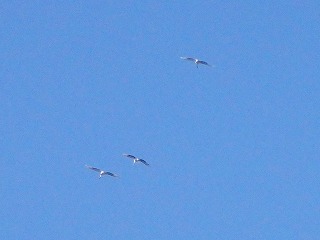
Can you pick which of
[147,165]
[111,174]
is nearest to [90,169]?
[111,174]

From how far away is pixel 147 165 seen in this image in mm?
102625

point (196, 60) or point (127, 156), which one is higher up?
point (196, 60)

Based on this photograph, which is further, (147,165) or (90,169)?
(90,169)

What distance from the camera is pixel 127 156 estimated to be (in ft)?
352

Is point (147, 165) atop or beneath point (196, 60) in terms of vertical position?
beneath

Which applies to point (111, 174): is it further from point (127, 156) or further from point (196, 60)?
point (196, 60)

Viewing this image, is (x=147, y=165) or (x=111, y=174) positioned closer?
(x=147, y=165)

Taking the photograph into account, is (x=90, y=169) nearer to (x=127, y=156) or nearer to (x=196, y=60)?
(x=127, y=156)

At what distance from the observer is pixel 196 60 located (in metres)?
106

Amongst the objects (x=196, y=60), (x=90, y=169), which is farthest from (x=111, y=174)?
(x=196, y=60)

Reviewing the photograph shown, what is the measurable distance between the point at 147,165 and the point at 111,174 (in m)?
8.11

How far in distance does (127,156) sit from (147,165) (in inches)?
205

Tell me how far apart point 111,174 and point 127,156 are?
352cm

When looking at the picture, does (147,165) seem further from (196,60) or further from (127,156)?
(196,60)
